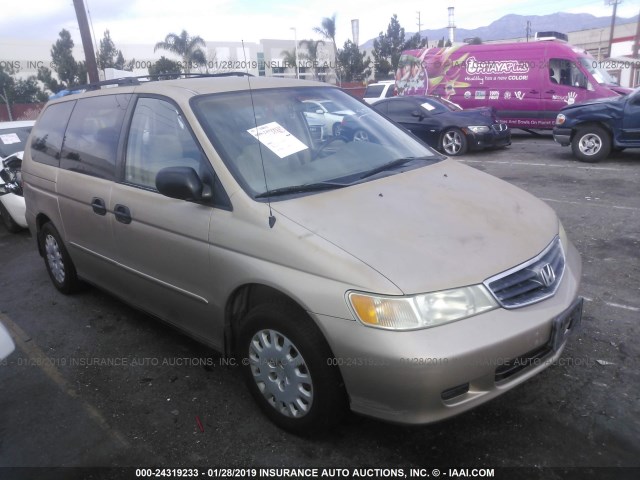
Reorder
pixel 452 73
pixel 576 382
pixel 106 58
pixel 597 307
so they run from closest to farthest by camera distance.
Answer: pixel 576 382, pixel 597 307, pixel 452 73, pixel 106 58

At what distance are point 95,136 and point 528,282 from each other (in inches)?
124

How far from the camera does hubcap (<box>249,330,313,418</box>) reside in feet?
8.20

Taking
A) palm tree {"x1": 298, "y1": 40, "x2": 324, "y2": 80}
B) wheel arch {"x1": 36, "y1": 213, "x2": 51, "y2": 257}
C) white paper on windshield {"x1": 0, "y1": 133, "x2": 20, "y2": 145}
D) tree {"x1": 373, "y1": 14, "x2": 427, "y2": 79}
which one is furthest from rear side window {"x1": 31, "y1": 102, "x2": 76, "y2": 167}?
tree {"x1": 373, "y1": 14, "x2": 427, "y2": 79}

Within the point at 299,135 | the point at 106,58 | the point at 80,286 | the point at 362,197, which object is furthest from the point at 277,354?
the point at 106,58

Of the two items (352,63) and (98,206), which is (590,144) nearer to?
(98,206)

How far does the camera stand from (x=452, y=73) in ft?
50.3

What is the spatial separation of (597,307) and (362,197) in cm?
227

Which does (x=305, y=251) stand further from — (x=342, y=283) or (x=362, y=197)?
(x=362, y=197)

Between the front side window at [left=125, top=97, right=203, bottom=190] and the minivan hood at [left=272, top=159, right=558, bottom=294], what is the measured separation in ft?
2.59

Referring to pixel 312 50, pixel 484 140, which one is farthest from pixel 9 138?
pixel 312 50

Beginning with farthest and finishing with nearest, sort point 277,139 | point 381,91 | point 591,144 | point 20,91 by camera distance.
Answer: point 20,91 → point 381,91 → point 591,144 → point 277,139

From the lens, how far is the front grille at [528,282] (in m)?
2.30

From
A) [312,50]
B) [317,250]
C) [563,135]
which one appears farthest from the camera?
[312,50]

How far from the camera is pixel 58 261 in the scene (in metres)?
4.66
